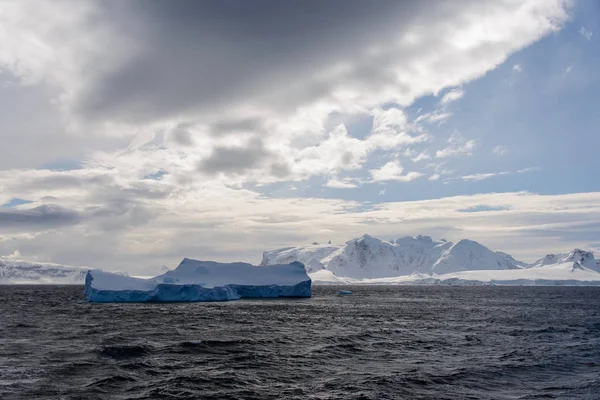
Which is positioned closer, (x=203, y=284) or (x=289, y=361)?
(x=289, y=361)

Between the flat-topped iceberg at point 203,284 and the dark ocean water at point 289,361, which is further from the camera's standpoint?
the flat-topped iceberg at point 203,284

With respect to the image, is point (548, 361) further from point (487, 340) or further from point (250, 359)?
point (250, 359)

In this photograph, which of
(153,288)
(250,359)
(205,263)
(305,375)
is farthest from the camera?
(205,263)

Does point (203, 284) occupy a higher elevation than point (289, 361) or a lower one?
higher

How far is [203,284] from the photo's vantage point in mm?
72375

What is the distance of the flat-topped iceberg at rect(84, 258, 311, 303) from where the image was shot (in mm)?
63906

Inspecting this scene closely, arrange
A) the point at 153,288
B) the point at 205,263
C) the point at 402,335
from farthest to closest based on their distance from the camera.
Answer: the point at 205,263 → the point at 153,288 → the point at 402,335

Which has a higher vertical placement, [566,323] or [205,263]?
[205,263]

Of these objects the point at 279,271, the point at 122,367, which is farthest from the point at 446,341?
the point at 279,271

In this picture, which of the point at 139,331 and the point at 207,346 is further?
the point at 139,331

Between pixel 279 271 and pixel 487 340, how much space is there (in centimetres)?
5716

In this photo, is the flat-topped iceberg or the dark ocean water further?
the flat-topped iceberg

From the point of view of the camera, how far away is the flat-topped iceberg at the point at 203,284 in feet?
210

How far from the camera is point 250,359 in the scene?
22.4 m
